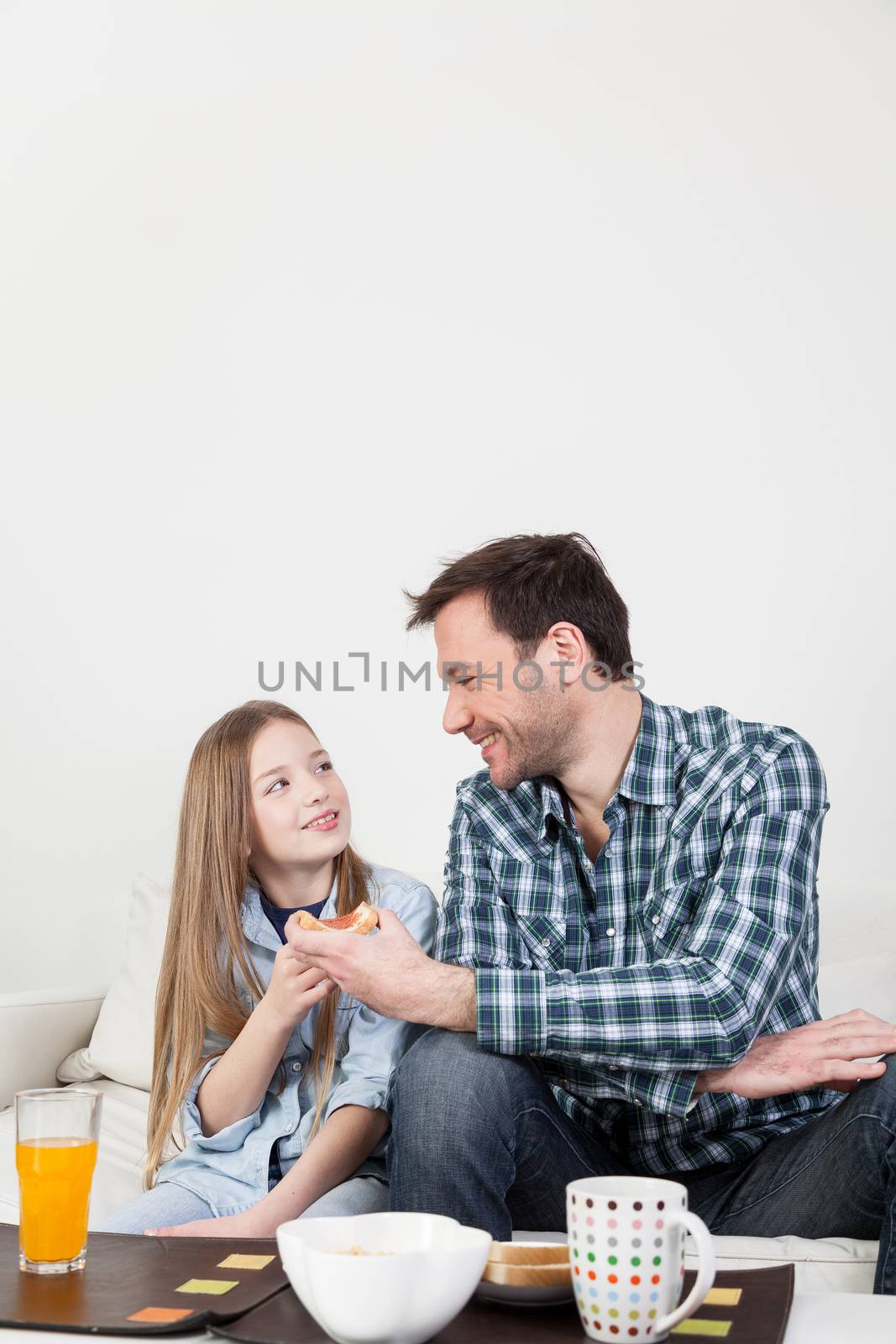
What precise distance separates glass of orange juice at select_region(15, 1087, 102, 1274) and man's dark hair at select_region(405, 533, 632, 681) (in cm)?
92

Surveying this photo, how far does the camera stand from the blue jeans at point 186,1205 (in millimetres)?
1531

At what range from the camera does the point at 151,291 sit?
290cm

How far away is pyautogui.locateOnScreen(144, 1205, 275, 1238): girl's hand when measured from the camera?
1.49 m

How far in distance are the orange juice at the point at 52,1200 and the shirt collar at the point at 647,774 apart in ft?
2.81

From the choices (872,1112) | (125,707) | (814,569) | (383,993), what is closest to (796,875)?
(872,1112)

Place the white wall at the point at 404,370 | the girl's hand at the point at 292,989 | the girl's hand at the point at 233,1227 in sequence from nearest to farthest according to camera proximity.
A: the girl's hand at the point at 233,1227
the girl's hand at the point at 292,989
the white wall at the point at 404,370

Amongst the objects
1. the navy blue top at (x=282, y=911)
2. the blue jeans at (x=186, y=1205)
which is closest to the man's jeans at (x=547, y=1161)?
the blue jeans at (x=186, y=1205)

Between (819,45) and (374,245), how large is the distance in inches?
38.2

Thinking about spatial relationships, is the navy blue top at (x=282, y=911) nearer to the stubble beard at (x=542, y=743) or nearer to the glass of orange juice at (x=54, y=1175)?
the stubble beard at (x=542, y=743)

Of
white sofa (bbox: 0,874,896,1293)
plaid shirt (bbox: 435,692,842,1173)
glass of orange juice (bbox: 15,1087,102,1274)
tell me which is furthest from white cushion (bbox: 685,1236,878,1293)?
glass of orange juice (bbox: 15,1087,102,1274)

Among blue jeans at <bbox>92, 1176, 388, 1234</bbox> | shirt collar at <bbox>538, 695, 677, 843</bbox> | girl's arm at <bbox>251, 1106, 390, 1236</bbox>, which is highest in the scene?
shirt collar at <bbox>538, 695, 677, 843</bbox>

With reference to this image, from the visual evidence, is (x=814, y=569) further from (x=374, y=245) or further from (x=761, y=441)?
(x=374, y=245)

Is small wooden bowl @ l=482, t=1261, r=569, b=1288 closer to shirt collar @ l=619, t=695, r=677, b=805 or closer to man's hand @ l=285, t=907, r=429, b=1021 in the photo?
man's hand @ l=285, t=907, r=429, b=1021

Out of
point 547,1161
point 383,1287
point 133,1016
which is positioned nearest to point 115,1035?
point 133,1016
